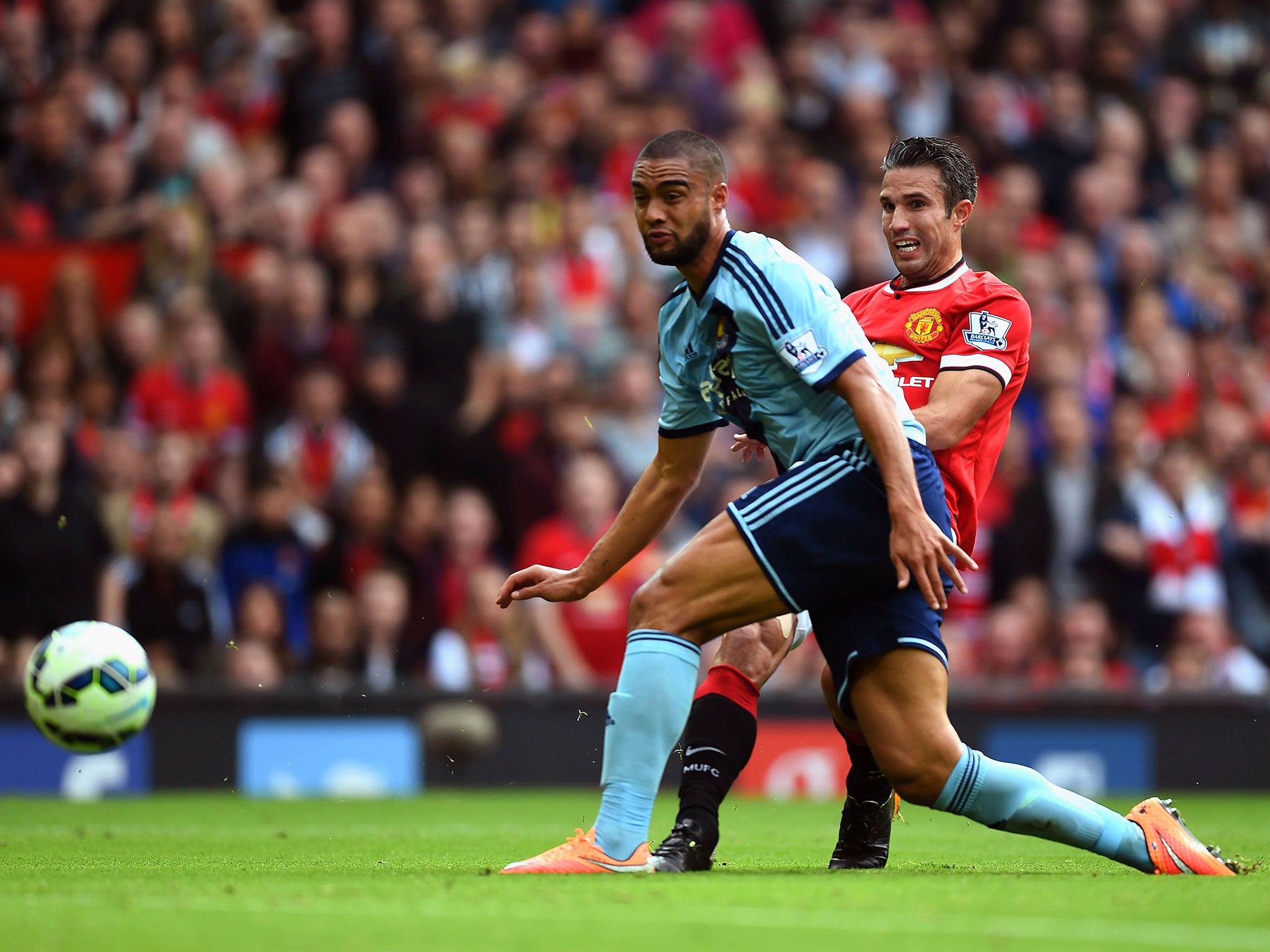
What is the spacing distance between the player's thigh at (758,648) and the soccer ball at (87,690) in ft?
7.47

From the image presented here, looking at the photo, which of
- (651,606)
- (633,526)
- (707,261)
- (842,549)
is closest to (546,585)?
(633,526)

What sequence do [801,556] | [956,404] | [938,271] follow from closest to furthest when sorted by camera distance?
[801,556]
[956,404]
[938,271]

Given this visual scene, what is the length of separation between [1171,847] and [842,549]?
1.40 m

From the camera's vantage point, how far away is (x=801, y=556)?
517cm

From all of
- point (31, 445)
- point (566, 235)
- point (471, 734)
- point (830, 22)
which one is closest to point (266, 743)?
point (471, 734)

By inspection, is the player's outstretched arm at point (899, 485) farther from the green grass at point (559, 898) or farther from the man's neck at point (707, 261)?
the green grass at point (559, 898)

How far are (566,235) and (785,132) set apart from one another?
103 inches

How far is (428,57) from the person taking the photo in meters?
13.9

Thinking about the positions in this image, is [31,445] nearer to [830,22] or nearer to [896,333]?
[896,333]

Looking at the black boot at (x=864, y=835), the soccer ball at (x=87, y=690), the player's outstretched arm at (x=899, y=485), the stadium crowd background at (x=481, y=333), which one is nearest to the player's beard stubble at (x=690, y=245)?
the player's outstretched arm at (x=899, y=485)

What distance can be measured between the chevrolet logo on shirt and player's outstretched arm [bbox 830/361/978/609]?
1164 mm

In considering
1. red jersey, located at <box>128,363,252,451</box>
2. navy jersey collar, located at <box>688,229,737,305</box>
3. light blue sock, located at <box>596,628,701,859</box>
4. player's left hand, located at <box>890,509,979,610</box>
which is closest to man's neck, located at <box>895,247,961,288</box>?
navy jersey collar, located at <box>688,229,737,305</box>

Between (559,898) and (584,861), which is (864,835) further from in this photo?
(559,898)

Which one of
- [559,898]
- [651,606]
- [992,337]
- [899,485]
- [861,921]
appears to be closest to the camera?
[861,921]
